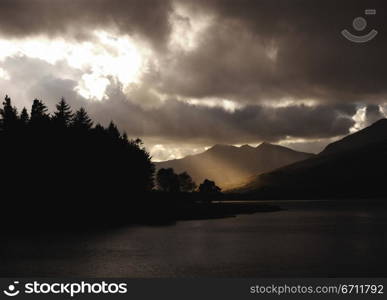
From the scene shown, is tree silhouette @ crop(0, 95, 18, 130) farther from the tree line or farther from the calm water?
the calm water

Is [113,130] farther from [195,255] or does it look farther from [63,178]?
[195,255]

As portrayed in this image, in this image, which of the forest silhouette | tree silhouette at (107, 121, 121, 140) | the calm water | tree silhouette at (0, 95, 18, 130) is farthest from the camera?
tree silhouette at (107, 121, 121, 140)

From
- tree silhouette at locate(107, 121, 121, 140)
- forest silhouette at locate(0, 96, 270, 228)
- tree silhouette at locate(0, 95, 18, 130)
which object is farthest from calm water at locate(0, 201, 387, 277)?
tree silhouette at locate(107, 121, 121, 140)

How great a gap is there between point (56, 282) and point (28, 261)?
20.8 m

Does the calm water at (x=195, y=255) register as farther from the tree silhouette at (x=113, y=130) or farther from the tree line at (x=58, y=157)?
the tree silhouette at (x=113, y=130)

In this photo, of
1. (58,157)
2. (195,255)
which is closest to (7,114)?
(58,157)

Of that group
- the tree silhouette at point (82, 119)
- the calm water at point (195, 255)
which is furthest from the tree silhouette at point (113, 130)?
the calm water at point (195, 255)

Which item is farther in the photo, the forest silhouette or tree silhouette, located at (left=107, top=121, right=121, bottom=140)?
tree silhouette, located at (left=107, top=121, right=121, bottom=140)

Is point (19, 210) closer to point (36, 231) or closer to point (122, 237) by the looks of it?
point (36, 231)

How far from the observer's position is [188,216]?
118 metres

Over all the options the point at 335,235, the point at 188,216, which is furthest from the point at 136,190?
the point at 335,235

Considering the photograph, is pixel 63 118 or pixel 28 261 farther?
pixel 63 118

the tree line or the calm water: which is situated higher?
the tree line

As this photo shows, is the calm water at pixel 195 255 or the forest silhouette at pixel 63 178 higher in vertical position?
the forest silhouette at pixel 63 178
